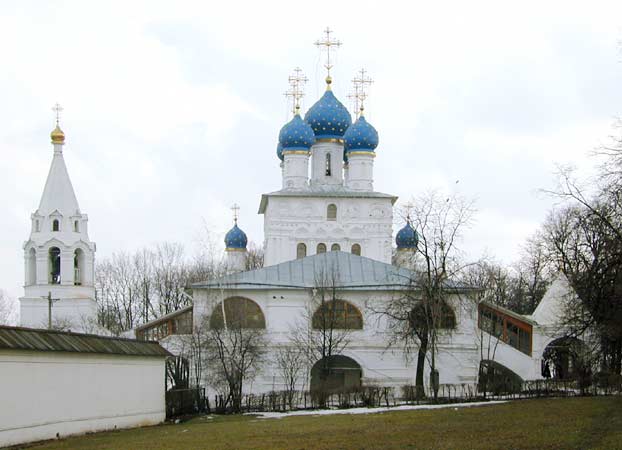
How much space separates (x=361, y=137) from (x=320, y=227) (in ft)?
15.7

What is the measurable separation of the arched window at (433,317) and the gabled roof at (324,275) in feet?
5.52

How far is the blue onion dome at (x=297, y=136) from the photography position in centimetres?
5106

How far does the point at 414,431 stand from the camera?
17.1 m

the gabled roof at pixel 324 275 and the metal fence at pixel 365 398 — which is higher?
the gabled roof at pixel 324 275

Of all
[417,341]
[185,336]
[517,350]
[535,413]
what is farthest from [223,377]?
[535,413]

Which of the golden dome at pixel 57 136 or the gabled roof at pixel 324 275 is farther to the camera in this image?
the golden dome at pixel 57 136

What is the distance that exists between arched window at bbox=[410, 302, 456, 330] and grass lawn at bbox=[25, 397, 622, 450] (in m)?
8.74

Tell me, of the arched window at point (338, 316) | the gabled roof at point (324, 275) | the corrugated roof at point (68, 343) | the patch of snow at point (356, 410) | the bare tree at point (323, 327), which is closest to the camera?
the corrugated roof at point (68, 343)

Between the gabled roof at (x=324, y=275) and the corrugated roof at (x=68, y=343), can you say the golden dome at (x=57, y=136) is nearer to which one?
the gabled roof at (x=324, y=275)

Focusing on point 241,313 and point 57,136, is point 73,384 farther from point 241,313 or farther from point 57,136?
point 57,136

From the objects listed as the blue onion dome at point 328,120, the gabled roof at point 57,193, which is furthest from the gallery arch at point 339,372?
the blue onion dome at point 328,120

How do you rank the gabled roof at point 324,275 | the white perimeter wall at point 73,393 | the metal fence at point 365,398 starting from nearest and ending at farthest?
the white perimeter wall at point 73,393 < the metal fence at point 365,398 < the gabled roof at point 324,275

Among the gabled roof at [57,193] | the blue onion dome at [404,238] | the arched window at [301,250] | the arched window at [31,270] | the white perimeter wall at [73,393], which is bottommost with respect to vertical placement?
the white perimeter wall at [73,393]

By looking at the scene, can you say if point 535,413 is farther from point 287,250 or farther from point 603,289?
point 287,250
